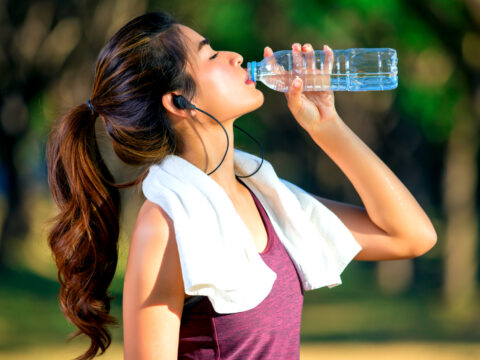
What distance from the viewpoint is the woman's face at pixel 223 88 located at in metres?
2.94

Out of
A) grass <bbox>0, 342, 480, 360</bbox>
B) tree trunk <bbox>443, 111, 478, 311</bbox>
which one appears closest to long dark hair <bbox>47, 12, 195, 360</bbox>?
grass <bbox>0, 342, 480, 360</bbox>

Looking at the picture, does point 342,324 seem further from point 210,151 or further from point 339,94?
point 210,151

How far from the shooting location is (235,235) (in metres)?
2.71

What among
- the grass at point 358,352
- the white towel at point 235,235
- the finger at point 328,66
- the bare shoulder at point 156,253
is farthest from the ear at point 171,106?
the grass at point 358,352

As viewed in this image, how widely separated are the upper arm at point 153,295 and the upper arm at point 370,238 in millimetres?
940

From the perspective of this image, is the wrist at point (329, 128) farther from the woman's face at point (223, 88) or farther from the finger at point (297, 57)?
the woman's face at point (223, 88)

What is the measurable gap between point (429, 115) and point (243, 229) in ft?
26.6

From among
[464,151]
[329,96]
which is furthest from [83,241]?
[464,151]

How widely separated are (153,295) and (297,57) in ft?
4.00

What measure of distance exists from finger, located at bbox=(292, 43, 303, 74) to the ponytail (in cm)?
85

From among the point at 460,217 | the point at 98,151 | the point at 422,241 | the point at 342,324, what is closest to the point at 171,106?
the point at 98,151

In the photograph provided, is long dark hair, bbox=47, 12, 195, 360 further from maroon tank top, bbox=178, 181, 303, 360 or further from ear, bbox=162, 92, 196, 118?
maroon tank top, bbox=178, 181, 303, 360

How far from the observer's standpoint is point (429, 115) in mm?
10398

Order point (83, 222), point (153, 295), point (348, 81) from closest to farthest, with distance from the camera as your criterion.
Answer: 1. point (153, 295)
2. point (83, 222)
3. point (348, 81)
